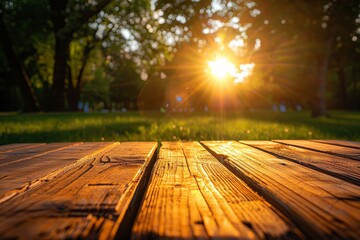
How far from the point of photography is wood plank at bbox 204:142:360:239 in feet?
2.62

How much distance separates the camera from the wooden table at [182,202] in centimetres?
79

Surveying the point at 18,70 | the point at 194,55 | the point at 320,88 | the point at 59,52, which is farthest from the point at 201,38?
the point at 18,70

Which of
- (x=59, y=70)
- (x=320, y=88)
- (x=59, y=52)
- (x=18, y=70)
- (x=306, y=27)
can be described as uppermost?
(x=306, y=27)

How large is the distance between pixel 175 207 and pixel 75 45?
2843cm

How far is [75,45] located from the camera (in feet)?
88.4

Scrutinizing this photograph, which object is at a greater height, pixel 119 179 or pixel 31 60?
pixel 31 60

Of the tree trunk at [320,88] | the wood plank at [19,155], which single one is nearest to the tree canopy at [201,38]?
the tree trunk at [320,88]

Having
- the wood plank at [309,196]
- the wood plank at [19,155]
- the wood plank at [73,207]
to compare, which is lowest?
the wood plank at [309,196]

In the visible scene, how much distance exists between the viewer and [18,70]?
1697cm

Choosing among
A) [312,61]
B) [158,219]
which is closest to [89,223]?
[158,219]

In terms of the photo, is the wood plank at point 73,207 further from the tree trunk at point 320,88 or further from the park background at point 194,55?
the tree trunk at point 320,88

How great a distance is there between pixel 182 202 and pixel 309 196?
0.44m

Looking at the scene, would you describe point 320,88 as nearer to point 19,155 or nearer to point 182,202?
point 19,155

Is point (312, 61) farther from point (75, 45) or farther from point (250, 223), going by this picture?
point (250, 223)
